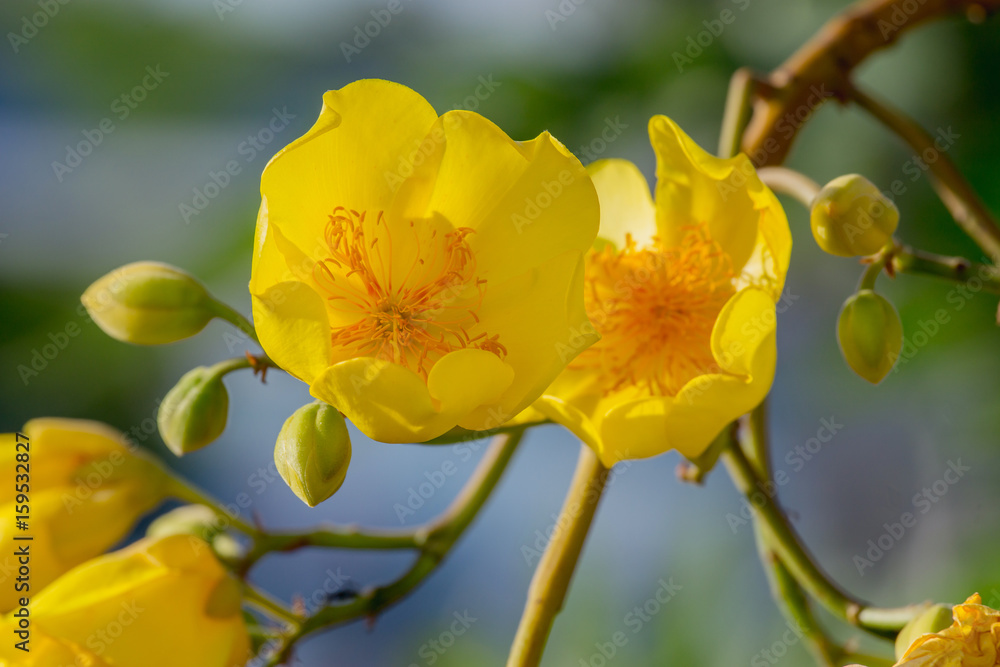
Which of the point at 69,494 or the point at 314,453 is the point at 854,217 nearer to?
the point at 314,453

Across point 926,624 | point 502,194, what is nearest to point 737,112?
point 502,194

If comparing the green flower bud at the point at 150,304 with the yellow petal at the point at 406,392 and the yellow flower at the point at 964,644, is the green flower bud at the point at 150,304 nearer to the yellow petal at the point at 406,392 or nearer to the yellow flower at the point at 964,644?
the yellow petal at the point at 406,392

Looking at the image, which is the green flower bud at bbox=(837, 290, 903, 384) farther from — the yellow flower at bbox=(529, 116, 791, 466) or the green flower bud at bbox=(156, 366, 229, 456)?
the green flower bud at bbox=(156, 366, 229, 456)

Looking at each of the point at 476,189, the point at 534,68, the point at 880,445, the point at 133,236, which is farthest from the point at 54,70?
the point at 880,445

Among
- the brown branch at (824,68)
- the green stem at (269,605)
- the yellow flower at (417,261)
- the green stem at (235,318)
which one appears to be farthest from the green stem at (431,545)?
the brown branch at (824,68)

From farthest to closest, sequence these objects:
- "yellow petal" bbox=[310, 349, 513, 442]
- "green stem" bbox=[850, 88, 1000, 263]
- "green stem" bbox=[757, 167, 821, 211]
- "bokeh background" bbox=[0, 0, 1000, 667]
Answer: "bokeh background" bbox=[0, 0, 1000, 667]
"green stem" bbox=[850, 88, 1000, 263]
"green stem" bbox=[757, 167, 821, 211]
"yellow petal" bbox=[310, 349, 513, 442]

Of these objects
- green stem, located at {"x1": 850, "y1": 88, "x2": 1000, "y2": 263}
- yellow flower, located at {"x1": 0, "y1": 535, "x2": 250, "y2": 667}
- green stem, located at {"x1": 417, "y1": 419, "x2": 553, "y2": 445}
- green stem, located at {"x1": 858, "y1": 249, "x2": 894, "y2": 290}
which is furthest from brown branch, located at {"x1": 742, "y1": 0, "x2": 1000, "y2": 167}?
yellow flower, located at {"x1": 0, "y1": 535, "x2": 250, "y2": 667}

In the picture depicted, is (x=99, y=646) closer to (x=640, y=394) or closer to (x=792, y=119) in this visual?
(x=640, y=394)
